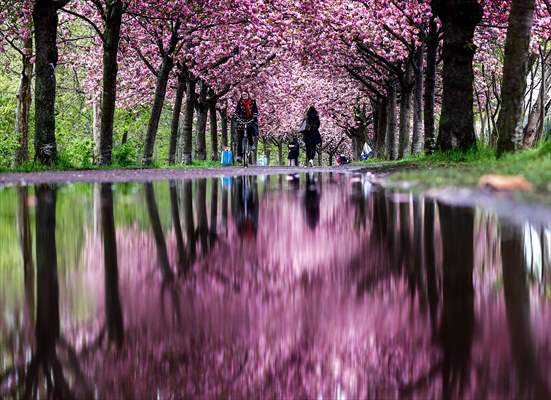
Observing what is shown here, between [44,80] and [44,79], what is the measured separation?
3 centimetres

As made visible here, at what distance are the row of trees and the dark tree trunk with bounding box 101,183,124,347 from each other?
10.5m

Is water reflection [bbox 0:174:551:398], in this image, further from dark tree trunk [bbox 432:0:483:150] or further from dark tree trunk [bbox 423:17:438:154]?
dark tree trunk [bbox 423:17:438:154]

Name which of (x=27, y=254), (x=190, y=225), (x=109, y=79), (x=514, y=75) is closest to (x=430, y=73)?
(x=109, y=79)

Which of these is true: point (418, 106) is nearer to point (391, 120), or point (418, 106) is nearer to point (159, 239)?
point (391, 120)

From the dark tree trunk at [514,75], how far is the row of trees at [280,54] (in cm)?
2

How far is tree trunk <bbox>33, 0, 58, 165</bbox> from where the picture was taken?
19.5 metres

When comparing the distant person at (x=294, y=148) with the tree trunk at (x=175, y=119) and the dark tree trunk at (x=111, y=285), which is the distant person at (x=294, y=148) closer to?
the tree trunk at (x=175, y=119)

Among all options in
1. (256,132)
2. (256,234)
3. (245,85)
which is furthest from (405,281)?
(245,85)

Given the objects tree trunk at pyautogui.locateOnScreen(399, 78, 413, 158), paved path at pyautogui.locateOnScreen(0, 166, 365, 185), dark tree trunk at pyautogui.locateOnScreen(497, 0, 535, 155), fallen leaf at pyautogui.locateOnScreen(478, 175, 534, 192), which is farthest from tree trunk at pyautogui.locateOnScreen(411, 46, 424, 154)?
fallen leaf at pyautogui.locateOnScreen(478, 175, 534, 192)

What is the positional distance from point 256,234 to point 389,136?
3358 centimetres

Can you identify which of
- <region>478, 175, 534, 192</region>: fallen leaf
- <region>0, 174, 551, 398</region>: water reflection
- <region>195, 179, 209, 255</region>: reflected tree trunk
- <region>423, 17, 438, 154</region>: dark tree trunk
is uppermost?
<region>423, 17, 438, 154</region>: dark tree trunk

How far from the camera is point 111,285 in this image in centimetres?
303

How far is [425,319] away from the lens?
2.31m

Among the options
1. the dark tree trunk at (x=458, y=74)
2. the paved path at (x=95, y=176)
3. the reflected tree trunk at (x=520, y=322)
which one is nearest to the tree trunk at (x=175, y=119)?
the paved path at (x=95, y=176)
